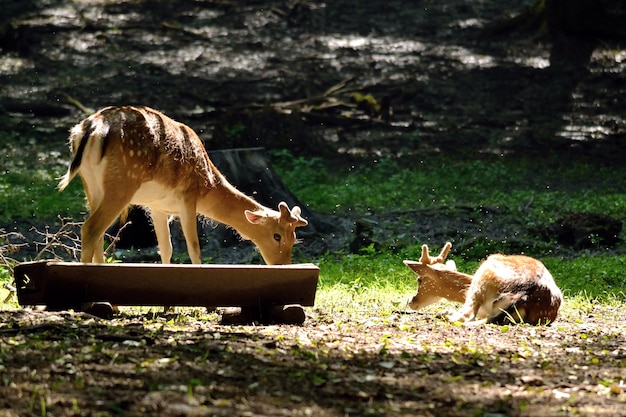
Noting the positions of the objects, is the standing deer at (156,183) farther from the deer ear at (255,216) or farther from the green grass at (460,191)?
the green grass at (460,191)

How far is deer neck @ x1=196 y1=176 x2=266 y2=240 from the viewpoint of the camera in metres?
8.60

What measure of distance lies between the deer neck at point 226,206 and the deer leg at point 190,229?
0.73ft

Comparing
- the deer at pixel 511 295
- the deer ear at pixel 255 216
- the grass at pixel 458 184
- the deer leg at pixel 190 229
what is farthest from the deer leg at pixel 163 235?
the grass at pixel 458 184

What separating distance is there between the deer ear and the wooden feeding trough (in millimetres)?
1424

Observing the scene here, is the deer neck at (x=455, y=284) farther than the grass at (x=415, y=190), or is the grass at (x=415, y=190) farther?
the grass at (x=415, y=190)

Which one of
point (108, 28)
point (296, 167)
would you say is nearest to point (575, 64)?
point (296, 167)

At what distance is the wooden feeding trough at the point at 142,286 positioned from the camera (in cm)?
687

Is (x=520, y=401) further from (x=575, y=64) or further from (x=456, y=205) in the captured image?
(x=575, y=64)

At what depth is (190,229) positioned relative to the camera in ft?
27.3

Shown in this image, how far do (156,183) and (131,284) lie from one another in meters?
1.31

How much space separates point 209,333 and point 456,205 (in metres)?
8.28

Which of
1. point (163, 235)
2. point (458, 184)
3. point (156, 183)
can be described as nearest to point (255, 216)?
point (163, 235)

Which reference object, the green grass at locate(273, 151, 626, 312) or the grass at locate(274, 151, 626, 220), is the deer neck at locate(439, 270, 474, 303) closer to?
the green grass at locate(273, 151, 626, 312)

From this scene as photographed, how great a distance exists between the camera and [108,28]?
21.0 meters
